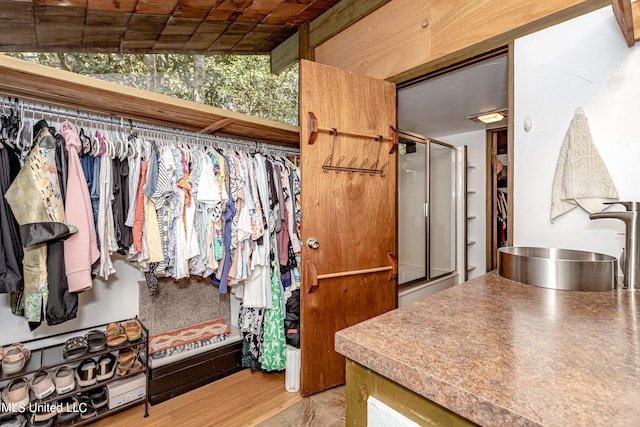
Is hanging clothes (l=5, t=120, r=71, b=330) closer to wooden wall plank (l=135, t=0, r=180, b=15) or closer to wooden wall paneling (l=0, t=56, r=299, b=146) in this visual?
wooden wall paneling (l=0, t=56, r=299, b=146)

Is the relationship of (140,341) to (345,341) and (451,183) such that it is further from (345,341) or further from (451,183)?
(451,183)

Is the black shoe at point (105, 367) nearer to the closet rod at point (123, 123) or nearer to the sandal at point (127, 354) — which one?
the sandal at point (127, 354)

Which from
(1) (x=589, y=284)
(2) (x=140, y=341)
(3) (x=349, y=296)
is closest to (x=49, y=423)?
(2) (x=140, y=341)

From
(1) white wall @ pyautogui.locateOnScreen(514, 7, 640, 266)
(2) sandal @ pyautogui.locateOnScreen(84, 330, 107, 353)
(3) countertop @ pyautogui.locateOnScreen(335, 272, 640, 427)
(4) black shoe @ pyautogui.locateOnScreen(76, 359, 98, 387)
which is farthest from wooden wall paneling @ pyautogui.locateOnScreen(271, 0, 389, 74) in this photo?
(4) black shoe @ pyautogui.locateOnScreen(76, 359, 98, 387)

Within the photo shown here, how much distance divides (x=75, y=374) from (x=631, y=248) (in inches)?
98.4

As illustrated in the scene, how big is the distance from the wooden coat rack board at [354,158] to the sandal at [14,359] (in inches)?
69.0

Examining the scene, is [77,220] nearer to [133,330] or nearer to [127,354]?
[133,330]

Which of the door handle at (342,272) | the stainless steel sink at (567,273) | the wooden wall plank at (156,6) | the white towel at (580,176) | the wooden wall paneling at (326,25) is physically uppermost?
the wooden wall paneling at (326,25)

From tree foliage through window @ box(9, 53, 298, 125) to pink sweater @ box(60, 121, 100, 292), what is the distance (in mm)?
332

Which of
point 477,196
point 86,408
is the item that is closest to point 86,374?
point 86,408

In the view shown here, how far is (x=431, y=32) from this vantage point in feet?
5.58

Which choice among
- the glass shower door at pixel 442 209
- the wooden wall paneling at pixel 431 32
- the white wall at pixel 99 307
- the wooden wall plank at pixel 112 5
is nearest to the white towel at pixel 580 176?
the wooden wall paneling at pixel 431 32

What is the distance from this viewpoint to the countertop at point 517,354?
0.43m

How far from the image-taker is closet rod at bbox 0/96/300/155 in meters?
1.54
